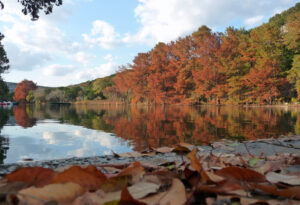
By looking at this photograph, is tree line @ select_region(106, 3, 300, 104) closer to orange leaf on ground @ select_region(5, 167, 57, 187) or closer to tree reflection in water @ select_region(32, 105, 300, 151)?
tree reflection in water @ select_region(32, 105, 300, 151)

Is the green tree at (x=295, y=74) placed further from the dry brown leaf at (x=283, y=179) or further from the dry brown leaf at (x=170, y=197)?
the dry brown leaf at (x=170, y=197)

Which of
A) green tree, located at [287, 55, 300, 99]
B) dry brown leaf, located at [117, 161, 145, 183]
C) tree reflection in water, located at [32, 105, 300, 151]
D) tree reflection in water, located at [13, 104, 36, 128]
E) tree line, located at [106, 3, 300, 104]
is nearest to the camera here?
dry brown leaf, located at [117, 161, 145, 183]

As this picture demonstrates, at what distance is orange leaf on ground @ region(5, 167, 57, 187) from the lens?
560 mm

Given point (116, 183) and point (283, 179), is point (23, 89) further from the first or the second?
point (283, 179)

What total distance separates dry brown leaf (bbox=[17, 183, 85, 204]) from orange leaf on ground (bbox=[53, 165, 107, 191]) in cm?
6

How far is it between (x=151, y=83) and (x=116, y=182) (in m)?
22.0

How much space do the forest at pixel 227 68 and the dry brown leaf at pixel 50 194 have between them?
16.7m

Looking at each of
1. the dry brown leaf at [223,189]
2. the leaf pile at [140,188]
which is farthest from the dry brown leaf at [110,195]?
the dry brown leaf at [223,189]

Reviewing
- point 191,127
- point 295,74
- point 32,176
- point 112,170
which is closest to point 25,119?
point 191,127

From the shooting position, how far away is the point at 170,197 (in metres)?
0.50

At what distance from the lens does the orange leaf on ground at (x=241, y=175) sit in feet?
2.03

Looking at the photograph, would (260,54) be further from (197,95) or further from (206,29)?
(206,29)


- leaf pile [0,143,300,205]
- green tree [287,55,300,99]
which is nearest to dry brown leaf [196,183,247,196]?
leaf pile [0,143,300,205]

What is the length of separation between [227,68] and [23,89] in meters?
43.3
